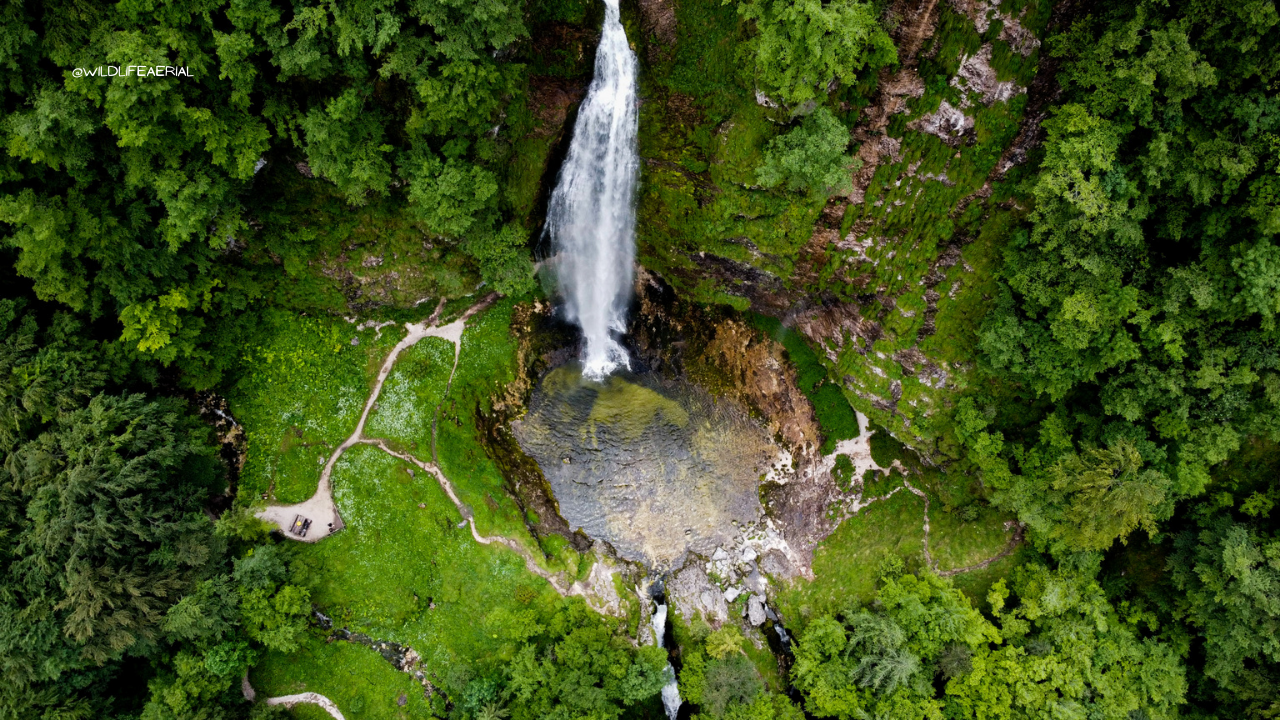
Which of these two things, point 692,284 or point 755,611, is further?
point 692,284

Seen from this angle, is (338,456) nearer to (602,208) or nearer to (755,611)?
(602,208)

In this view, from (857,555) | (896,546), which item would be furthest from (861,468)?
(857,555)

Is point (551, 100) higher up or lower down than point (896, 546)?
higher up

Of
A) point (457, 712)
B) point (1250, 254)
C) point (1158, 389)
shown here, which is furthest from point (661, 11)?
point (457, 712)

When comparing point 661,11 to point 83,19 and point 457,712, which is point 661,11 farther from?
point 457,712

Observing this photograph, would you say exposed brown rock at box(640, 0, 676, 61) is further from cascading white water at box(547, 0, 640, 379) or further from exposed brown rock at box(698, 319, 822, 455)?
exposed brown rock at box(698, 319, 822, 455)

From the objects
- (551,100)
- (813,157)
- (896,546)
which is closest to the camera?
(813,157)

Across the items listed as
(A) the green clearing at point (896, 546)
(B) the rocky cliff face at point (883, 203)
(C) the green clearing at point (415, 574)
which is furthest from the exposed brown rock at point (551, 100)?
(A) the green clearing at point (896, 546)
